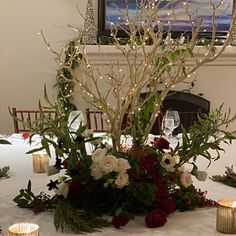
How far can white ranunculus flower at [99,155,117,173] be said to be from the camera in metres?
1.59

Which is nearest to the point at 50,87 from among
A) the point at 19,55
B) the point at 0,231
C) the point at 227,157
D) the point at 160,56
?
the point at 19,55

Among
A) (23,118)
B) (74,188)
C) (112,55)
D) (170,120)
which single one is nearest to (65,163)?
(74,188)

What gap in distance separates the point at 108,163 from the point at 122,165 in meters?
0.04

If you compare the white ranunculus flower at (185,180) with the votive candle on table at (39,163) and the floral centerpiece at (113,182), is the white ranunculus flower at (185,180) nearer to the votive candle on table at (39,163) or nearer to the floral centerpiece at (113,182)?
the floral centerpiece at (113,182)

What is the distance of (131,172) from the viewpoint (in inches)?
63.9

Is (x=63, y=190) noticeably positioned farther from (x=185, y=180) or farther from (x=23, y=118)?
(x=23, y=118)

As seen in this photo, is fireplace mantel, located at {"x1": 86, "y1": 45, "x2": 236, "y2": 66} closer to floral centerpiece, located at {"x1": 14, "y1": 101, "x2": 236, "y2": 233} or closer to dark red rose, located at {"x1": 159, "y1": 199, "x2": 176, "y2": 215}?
floral centerpiece, located at {"x1": 14, "y1": 101, "x2": 236, "y2": 233}

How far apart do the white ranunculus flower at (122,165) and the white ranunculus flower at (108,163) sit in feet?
0.04

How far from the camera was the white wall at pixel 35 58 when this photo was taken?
5086 millimetres

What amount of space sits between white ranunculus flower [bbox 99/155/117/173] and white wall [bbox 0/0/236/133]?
3623mm

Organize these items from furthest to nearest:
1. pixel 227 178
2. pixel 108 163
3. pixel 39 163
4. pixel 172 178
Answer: pixel 39 163 → pixel 227 178 → pixel 172 178 → pixel 108 163

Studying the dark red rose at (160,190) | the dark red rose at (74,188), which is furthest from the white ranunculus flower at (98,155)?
the dark red rose at (160,190)

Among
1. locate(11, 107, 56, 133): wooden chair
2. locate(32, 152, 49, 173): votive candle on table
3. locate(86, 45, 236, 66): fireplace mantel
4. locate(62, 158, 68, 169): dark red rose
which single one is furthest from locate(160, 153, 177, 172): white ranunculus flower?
locate(86, 45, 236, 66): fireplace mantel

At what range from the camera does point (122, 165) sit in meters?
1.59
